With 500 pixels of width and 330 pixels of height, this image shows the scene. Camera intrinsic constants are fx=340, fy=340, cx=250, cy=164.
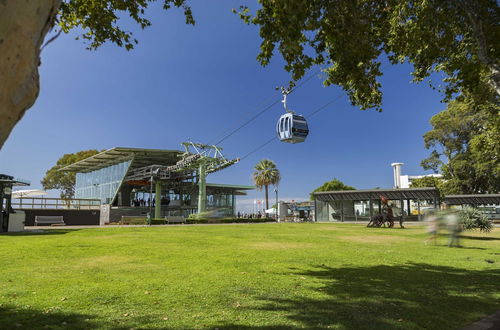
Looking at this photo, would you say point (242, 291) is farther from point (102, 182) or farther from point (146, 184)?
point (102, 182)

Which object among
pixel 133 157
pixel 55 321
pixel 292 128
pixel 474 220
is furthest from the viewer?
pixel 133 157

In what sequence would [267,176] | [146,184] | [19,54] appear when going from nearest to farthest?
1. [19,54]
2. [146,184]
3. [267,176]

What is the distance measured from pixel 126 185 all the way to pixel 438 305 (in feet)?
158

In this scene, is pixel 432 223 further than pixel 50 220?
No

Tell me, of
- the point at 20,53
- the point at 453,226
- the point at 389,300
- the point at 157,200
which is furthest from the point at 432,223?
the point at 157,200

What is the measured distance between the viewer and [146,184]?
47969mm

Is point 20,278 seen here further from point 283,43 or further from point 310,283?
point 283,43

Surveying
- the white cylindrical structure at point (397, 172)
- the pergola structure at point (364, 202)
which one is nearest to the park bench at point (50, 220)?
the pergola structure at point (364, 202)

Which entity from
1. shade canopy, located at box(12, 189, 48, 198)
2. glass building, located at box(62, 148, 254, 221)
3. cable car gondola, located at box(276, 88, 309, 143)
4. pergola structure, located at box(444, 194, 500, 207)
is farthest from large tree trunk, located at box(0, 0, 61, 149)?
pergola structure, located at box(444, 194, 500, 207)

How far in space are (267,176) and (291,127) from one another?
47880 mm

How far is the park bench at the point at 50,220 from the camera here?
30.7 m

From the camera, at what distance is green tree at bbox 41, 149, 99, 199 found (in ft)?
185

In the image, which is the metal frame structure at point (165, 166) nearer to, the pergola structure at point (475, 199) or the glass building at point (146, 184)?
the glass building at point (146, 184)

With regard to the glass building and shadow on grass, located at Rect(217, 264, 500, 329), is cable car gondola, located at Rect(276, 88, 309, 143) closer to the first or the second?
shadow on grass, located at Rect(217, 264, 500, 329)
